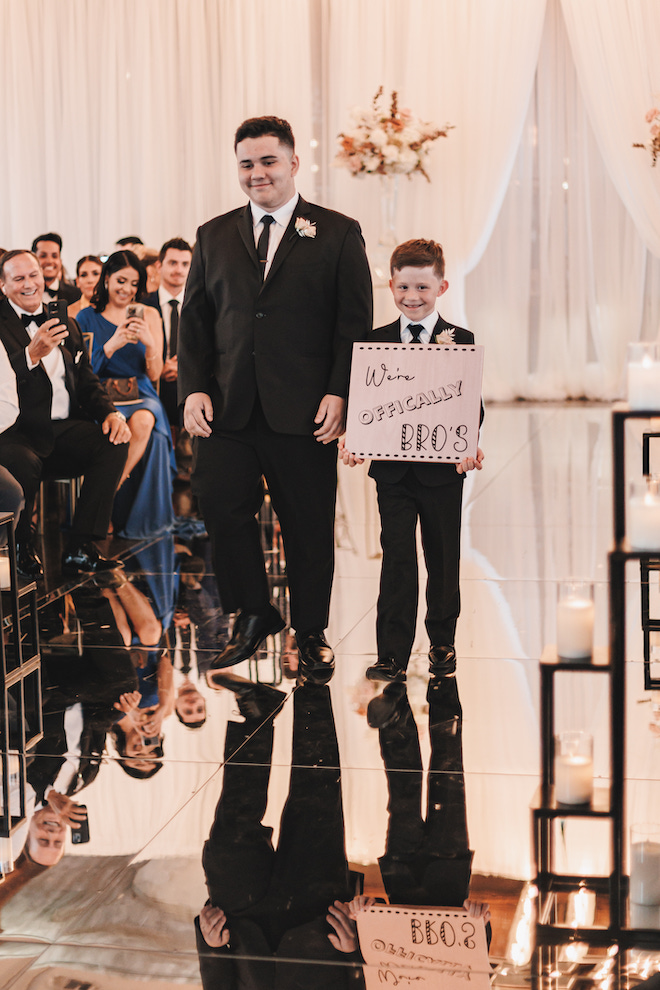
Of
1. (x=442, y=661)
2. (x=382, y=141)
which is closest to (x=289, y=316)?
(x=442, y=661)

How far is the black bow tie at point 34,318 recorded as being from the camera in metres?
5.07

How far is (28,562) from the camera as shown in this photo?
16.2 ft

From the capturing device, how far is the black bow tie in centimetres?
507

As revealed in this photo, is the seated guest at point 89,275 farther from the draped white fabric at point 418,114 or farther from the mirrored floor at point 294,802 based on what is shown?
the draped white fabric at point 418,114

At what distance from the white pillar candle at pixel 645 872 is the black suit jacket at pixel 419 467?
1338 millimetres

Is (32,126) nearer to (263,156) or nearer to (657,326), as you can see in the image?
(657,326)

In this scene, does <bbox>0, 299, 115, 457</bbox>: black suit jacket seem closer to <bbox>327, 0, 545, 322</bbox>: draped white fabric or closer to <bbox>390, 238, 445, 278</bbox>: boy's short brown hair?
<bbox>390, 238, 445, 278</bbox>: boy's short brown hair

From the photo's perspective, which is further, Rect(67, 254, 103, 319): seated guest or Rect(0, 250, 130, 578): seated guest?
Rect(67, 254, 103, 319): seated guest

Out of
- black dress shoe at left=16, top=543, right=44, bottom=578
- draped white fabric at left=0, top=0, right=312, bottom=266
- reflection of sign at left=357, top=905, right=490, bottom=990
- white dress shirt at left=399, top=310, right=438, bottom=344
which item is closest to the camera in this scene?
reflection of sign at left=357, top=905, right=490, bottom=990

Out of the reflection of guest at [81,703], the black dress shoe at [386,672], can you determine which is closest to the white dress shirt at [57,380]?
the reflection of guest at [81,703]

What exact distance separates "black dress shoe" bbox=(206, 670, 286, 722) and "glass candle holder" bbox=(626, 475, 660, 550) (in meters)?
1.22

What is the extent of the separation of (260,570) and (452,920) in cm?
178

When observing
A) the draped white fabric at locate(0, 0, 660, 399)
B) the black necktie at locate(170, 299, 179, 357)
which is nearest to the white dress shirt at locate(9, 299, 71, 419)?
the black necktie at locate(170, 299, 179, 357)

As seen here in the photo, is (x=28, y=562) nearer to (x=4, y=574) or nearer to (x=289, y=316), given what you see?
(x=4, y=574)
